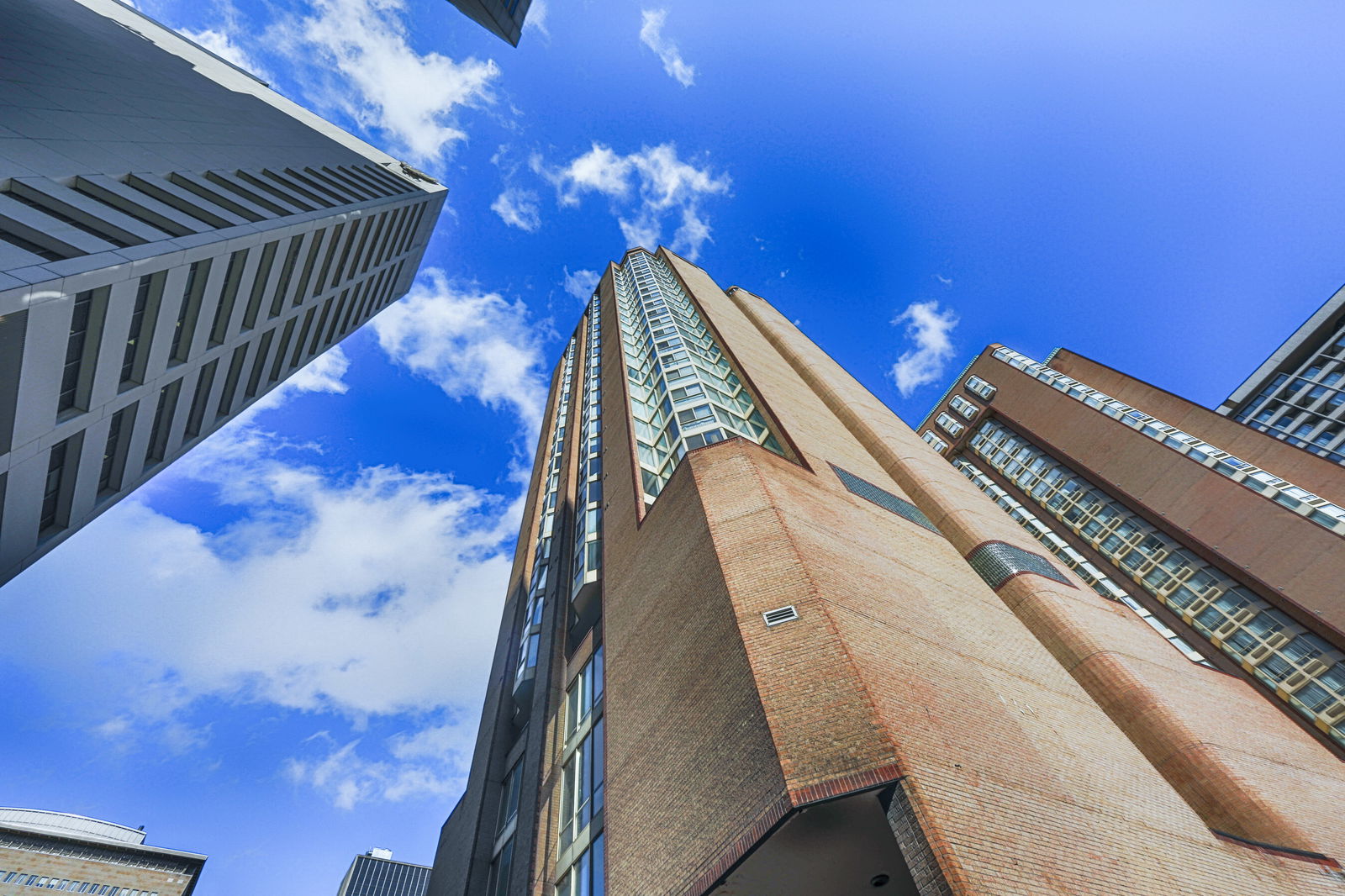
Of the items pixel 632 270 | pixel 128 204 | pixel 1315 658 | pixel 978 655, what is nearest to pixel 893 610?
pixel 978 655

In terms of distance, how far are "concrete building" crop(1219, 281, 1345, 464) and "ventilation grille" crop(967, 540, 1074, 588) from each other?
1550 inches

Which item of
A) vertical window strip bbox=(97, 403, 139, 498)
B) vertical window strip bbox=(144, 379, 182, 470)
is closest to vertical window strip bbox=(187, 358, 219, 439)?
vertical window strip bbox=(144, 379, 182, 470)

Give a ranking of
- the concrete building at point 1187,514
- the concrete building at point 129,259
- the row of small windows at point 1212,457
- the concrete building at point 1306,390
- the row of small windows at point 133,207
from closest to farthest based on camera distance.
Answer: the row of small windows at point 133,207, the concrete building at point 129,259, the concrete building at point 1187,514, the row of small windows at point 1212,457, the concrete building at point 1306,390

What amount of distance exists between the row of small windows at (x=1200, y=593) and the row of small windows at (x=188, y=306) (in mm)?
52575

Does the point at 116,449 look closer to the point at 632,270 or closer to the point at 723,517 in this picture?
the point at 723,517

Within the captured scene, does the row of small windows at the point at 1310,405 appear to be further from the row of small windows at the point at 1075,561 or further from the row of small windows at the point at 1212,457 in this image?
the row of small windows at the point at 1075,561

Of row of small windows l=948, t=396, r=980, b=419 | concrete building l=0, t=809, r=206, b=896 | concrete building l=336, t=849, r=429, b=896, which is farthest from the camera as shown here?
concrete building l=336, t=849, r=429, b=896

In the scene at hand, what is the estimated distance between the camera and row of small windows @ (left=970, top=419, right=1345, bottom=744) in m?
30.5

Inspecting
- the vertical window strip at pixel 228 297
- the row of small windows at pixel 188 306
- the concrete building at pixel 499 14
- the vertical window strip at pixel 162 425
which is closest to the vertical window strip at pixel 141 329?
the row of small windows at pixel 188 306

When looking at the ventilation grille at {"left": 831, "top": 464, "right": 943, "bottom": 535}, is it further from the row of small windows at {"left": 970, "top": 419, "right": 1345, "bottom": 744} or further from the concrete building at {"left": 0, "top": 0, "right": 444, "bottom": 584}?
the row of small windows at {"left": 970, "top": 419, "right": 1345, "bottom": 744}

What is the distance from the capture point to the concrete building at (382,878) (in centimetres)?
13250

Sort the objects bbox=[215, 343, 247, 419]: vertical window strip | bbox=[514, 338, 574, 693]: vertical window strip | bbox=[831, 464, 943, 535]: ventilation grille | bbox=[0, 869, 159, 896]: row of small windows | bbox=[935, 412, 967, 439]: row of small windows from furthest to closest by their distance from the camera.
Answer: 1. bbox=[935, 412, 967, 439]: row of small windows
2. bbox=[0, 869, 159, 896]: row of small windows
3. bbox=[215, 343, 247, 419]: vertical window strip
4. bbox=[514, 338, 574, 693]: vertical window strip
5. bbox=[831, 464, 943, 535]: ventilation grille

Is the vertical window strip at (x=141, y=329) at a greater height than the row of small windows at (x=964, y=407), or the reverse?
the row of small windows at (x=964, y=407)

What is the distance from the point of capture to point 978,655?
15312 millimetres
